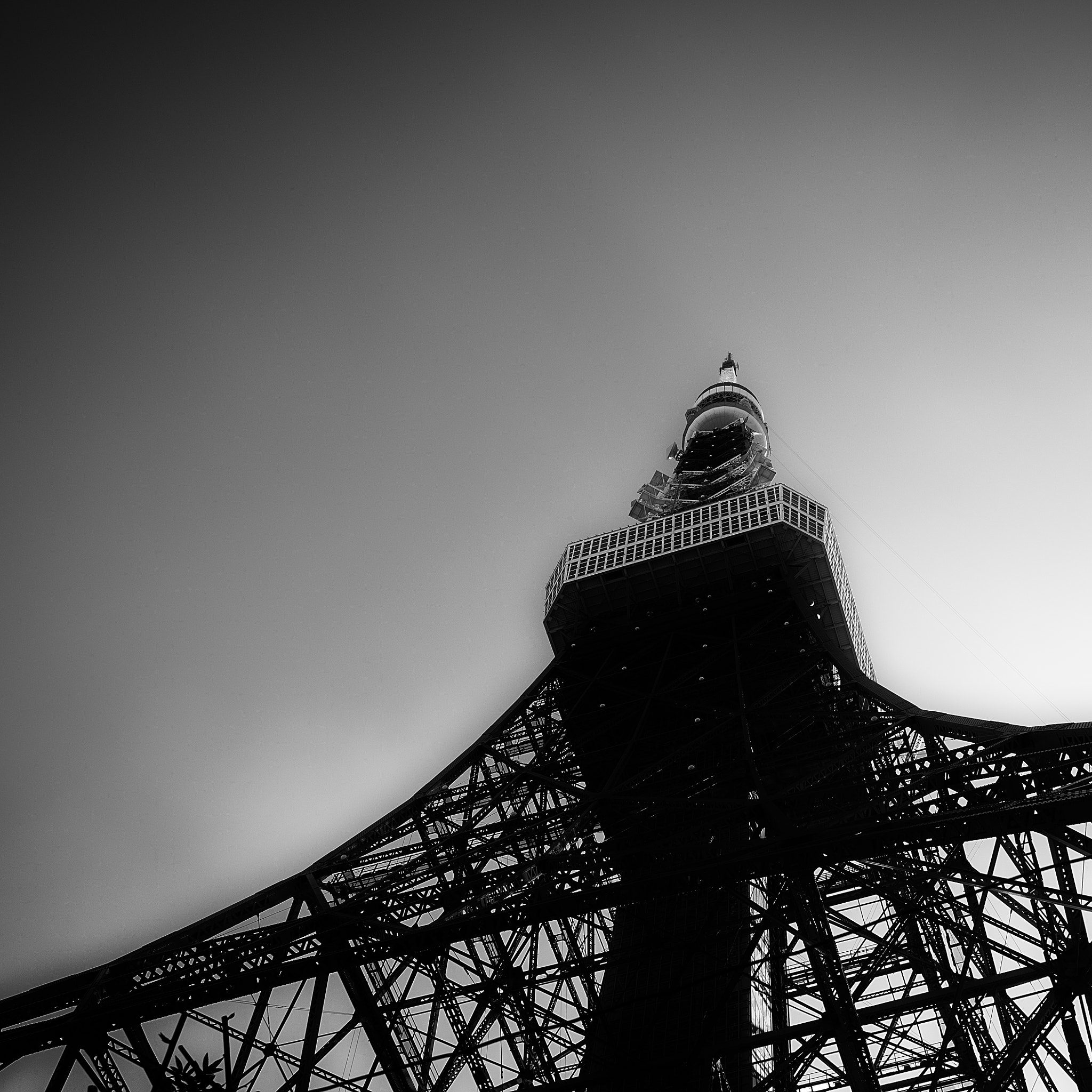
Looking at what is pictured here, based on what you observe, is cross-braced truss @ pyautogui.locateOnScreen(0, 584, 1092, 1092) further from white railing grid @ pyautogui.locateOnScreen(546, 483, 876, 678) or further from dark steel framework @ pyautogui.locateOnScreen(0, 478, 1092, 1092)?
white railing grid @ pyautogui.locateOnScreen(546, 483, 876, 678)

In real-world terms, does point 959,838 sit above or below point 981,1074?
above

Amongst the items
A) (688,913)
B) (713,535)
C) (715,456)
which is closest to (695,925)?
(688,913)

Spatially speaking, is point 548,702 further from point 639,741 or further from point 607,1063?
point 607,1063

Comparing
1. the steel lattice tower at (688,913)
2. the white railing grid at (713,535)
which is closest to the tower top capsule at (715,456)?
the white railing grid at (713,535)

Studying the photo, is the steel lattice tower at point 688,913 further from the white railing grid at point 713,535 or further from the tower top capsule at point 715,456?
the tower top capsule at point 715,456

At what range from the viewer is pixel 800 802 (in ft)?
87.5

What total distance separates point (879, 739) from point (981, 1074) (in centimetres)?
1087

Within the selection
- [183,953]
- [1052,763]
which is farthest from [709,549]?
[183,953]

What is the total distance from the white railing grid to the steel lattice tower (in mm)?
4427

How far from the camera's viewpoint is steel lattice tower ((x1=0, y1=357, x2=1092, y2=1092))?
22.7 meters

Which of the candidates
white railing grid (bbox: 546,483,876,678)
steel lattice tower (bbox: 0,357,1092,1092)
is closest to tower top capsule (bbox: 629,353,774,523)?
white railing grid (bbox: 546,483,876,678)

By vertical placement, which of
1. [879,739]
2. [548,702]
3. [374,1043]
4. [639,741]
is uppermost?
[548,702]

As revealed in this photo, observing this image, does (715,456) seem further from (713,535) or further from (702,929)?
(702,929)

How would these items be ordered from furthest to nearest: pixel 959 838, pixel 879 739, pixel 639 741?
pixel 639 741, pixel 879 739, pixel 959 838
